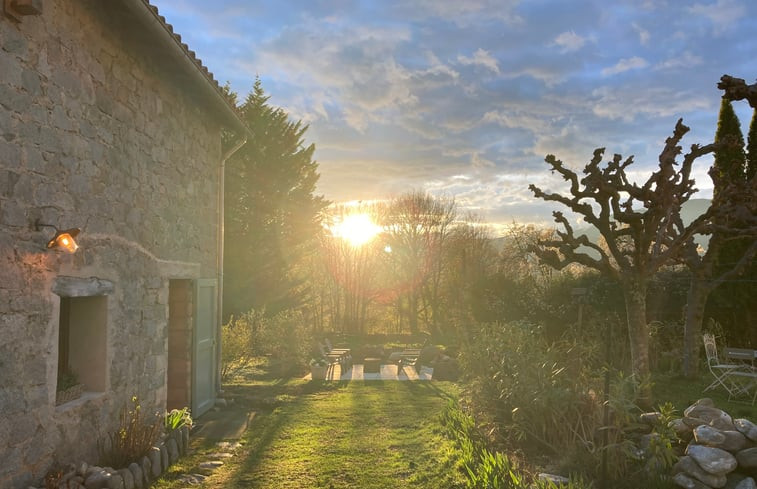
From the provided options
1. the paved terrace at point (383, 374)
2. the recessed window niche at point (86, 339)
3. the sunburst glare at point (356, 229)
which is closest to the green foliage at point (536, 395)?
the recessed window niche at point (86, 339)

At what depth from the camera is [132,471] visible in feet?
15.9

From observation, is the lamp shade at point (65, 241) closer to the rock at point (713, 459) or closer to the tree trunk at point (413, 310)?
the rock at point (713, 459)

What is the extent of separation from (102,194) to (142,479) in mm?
2615

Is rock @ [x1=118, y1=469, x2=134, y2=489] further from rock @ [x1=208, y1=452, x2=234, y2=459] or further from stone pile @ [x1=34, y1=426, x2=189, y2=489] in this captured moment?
rock @ [x1=208, y1=452, x2=234, y2=459]

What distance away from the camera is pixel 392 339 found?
2073cm

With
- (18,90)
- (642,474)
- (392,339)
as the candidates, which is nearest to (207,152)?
(18,90)

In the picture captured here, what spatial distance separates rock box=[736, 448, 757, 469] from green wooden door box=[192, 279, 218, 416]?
637cm

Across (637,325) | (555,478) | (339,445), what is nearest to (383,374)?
(339,445)

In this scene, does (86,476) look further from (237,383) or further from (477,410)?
(237,383)

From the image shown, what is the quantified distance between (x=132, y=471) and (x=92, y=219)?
2262mm

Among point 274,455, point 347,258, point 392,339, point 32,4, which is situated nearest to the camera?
point 32,4

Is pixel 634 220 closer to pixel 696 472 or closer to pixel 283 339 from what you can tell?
pixel 696 472

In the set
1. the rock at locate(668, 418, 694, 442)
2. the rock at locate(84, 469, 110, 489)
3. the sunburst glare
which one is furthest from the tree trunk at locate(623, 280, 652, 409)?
the sunburst glare

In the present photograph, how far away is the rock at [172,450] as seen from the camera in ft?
18.7
